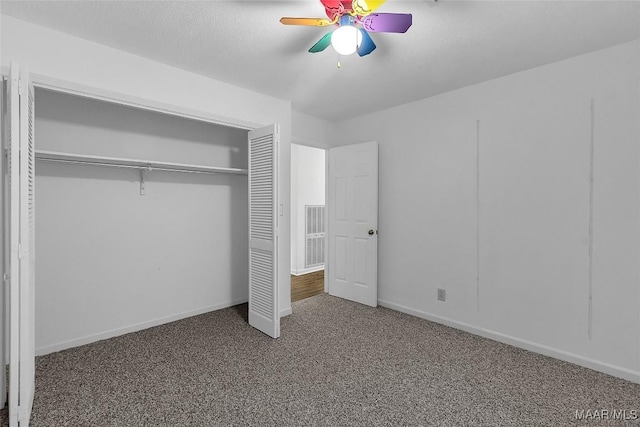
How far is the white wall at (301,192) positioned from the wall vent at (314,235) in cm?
7

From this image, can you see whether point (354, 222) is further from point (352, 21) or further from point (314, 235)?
point (352, 21)

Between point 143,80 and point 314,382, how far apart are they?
267cm

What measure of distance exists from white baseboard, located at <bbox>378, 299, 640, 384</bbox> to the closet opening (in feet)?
7.83

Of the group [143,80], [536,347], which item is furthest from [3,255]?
[536,347]

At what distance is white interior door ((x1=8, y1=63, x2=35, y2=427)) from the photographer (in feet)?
5.43

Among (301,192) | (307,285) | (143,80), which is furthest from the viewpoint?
(301,192)

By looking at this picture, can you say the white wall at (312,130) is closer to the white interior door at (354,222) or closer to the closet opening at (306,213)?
the white interior door at (354,222)

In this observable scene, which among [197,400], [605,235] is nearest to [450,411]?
[197,400]

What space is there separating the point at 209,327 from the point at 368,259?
196 centimetres

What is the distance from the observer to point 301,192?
5.84 m

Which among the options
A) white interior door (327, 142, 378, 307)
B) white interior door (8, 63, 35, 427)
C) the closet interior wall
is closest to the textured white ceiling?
white interior door (8, 63, 35, 427)

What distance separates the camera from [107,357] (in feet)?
8.57

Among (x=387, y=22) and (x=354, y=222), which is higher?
(x=387, y=22)

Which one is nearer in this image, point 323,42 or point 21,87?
point 21,87
